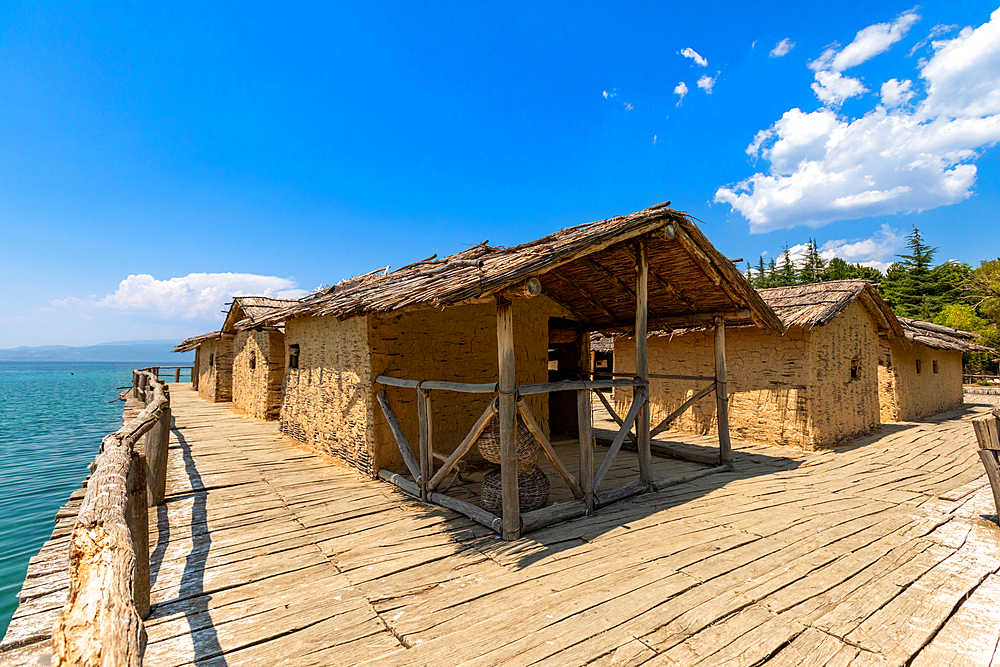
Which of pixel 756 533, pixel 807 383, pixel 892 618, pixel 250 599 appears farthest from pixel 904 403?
pixel 250 599

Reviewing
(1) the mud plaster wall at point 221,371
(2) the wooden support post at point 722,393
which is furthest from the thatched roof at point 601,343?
(1) the mud plaster wall at point 221,371

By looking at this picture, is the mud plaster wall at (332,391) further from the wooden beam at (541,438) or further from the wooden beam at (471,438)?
the wooden beam at (541,438)

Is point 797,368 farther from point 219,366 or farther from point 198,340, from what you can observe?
point 198,340

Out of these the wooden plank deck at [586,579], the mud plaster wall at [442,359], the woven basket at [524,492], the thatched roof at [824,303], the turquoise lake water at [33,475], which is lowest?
the turquoise lake water at [33,475]

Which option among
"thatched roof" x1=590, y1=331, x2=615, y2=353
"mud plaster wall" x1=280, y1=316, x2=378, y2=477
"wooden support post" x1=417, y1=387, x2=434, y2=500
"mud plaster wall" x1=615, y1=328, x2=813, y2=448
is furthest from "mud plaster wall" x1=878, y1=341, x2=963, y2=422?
"mud plaster wall" x1=280, y1=316, x2=378, y2=477

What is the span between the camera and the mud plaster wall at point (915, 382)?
13.7m

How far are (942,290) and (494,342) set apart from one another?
4236cm

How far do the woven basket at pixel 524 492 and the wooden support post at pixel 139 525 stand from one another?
3144 mm

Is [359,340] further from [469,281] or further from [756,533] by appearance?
[756,533]

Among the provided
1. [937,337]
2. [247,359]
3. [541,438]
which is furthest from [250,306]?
[937,337]

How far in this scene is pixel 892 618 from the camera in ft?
10.6

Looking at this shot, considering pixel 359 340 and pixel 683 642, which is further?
pixel 359 340

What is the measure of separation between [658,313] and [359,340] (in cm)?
551

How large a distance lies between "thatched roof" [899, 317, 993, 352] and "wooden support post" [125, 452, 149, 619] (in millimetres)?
18241
